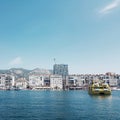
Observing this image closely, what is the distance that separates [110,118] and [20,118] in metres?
20.1

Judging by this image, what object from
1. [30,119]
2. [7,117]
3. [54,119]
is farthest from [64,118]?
[7,117]

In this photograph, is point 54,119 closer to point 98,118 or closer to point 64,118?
point 64,118

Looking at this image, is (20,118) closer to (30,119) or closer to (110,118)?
(30,119)

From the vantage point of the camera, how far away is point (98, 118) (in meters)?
62.7

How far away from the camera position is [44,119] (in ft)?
200

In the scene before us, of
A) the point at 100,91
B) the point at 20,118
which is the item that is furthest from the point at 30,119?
the point at 100,91

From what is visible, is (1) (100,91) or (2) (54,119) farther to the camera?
(1) (100,91)

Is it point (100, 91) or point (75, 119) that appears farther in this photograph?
point (100, 91)

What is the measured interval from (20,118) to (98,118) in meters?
17.3

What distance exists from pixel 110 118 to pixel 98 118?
2803 millimetres

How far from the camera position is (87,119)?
6109 cm

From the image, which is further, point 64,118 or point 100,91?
point 100,91

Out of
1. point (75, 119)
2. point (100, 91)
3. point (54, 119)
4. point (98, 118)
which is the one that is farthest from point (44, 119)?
point (100, 91)

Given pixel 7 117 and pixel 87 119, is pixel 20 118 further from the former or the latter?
pixel 87 119
